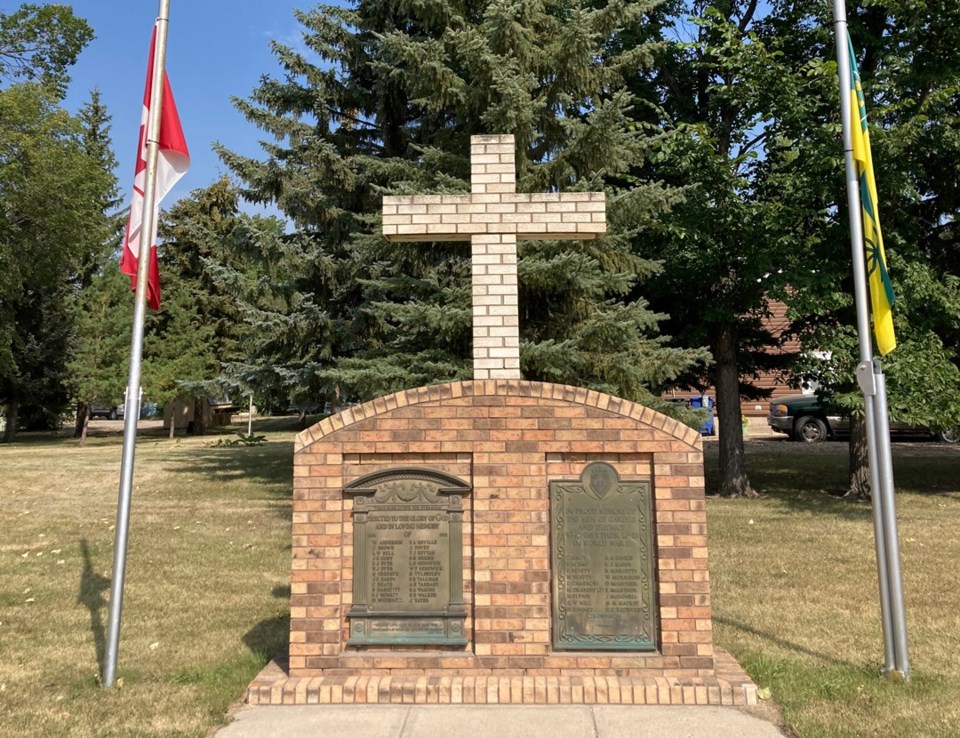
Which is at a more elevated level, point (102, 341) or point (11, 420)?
point (102, 341)

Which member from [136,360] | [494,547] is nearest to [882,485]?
[494,547]

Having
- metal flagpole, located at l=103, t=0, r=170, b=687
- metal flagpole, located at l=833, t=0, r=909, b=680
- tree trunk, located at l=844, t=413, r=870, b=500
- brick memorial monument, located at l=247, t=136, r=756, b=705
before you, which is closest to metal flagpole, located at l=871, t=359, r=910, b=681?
metal flagpole, located at l=833, t=0, r=909, b=680

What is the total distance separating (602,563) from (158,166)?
12.4 feet

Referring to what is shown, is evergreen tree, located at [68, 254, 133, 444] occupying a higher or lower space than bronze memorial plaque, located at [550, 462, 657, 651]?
higher

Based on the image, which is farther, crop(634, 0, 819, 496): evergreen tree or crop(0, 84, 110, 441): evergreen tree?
crop(0, 84, 110, 441): evergreen tree

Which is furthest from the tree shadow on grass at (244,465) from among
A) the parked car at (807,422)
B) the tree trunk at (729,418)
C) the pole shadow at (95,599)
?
the parked car at (807,422)

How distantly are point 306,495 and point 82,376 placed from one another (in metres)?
25.5

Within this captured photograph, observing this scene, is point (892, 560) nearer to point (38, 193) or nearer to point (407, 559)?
point (407, 559)

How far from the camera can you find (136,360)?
464 centimetres

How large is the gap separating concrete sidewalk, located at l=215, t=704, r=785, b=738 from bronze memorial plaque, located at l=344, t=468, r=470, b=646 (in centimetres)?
40

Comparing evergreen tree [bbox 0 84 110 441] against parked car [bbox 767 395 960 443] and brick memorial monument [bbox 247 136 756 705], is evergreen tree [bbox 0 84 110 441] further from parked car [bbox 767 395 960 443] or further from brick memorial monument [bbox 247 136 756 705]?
parked car [bbox 767 395 960 443]

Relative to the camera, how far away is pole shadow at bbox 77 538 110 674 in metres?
5.26

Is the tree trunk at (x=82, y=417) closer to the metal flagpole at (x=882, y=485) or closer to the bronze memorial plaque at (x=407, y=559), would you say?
the bronze memorial plaque at (x=407, y=559)

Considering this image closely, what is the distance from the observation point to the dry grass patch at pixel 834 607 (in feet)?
13.2
